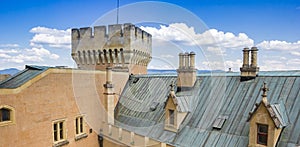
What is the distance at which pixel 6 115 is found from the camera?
1104 cm

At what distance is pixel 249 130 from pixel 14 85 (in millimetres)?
11986

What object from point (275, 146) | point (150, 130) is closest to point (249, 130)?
point (275, 146)

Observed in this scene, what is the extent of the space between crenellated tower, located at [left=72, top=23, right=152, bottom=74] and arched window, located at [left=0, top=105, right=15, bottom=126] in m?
10.7

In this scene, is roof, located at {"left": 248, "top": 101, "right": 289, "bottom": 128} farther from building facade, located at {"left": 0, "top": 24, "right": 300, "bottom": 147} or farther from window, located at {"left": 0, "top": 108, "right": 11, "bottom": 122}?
window, located at {"left": 0, "top": 108, "right": 11, "bottom": 122}

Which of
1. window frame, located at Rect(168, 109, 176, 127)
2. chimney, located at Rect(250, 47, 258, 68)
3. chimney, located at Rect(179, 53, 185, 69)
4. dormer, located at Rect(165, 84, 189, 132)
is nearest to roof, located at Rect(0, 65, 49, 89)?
dormer, located at Rect(165, 84, 189, 132)

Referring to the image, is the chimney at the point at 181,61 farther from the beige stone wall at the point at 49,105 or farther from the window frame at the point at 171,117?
the beige stone wall at the point at 49,105

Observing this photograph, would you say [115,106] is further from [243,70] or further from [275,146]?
[275,146]

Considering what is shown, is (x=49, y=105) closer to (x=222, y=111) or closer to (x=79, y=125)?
(x=79, y=125)

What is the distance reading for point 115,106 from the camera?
1850 centimetres

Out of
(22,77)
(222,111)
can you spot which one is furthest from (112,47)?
(222,111)

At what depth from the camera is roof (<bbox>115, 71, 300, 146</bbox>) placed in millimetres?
10390

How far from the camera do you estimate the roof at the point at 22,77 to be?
12.2 meters

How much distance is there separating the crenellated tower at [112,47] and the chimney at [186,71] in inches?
265

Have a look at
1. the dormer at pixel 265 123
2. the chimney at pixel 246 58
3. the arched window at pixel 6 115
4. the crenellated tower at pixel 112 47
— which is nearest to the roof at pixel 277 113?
the dormer at pixel 265 123
